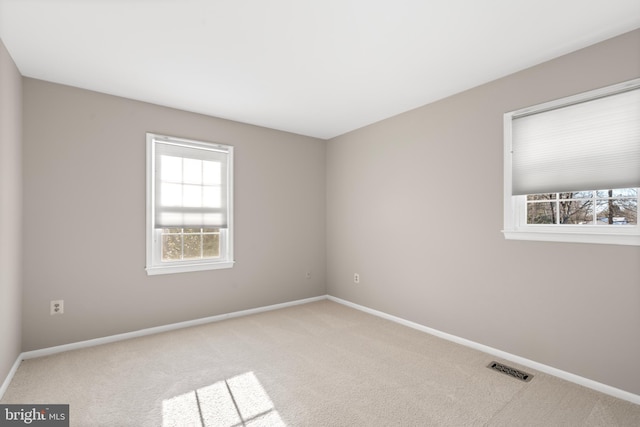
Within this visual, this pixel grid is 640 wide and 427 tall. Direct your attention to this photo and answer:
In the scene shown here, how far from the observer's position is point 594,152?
2365mm

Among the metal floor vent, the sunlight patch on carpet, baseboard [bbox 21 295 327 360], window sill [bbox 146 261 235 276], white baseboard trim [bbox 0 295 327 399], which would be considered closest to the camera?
the sunlight patch on carpet

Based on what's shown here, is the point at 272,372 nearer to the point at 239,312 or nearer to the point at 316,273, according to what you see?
the point at 239,312

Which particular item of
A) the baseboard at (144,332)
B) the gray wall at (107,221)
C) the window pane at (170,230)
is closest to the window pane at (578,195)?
the gray wall at (107,221)

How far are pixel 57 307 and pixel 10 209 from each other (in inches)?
42.2

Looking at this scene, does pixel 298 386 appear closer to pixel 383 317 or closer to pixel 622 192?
pixel 383 317

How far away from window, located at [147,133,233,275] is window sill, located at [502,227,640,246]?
326 cm

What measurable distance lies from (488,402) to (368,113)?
3174mm

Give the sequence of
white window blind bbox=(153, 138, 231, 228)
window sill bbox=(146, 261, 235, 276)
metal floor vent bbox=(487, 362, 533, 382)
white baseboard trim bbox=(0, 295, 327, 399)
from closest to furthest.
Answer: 1. metal floor vent bbox=(487, 362, 533, 382)
2. white baseboard trim bbox=(0, 295, 327, 399)
3. window sill bbox=(146, 261, 235, 276)
4. white window blind bbox=(153, 138, 231, 228)

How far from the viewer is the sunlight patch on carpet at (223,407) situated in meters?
1.97

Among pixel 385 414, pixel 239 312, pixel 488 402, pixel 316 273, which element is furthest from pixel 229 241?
pixel 488 402

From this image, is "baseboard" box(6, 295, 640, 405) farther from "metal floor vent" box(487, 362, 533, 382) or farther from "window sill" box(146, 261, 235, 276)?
"window sill" box(146, 261, 235, 276)

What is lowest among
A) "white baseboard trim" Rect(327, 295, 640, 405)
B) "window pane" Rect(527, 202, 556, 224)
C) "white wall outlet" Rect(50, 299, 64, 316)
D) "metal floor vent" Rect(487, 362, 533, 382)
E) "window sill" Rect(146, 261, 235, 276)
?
"metal floor vent" Rect(487, 362, 533, 382)

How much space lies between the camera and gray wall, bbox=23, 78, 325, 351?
2.90 m

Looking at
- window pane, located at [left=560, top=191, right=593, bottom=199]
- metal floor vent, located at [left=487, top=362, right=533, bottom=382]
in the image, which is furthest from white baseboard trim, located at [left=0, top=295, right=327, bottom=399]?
window pane, located at [left=560, top=191, right=593, bottom=199]
